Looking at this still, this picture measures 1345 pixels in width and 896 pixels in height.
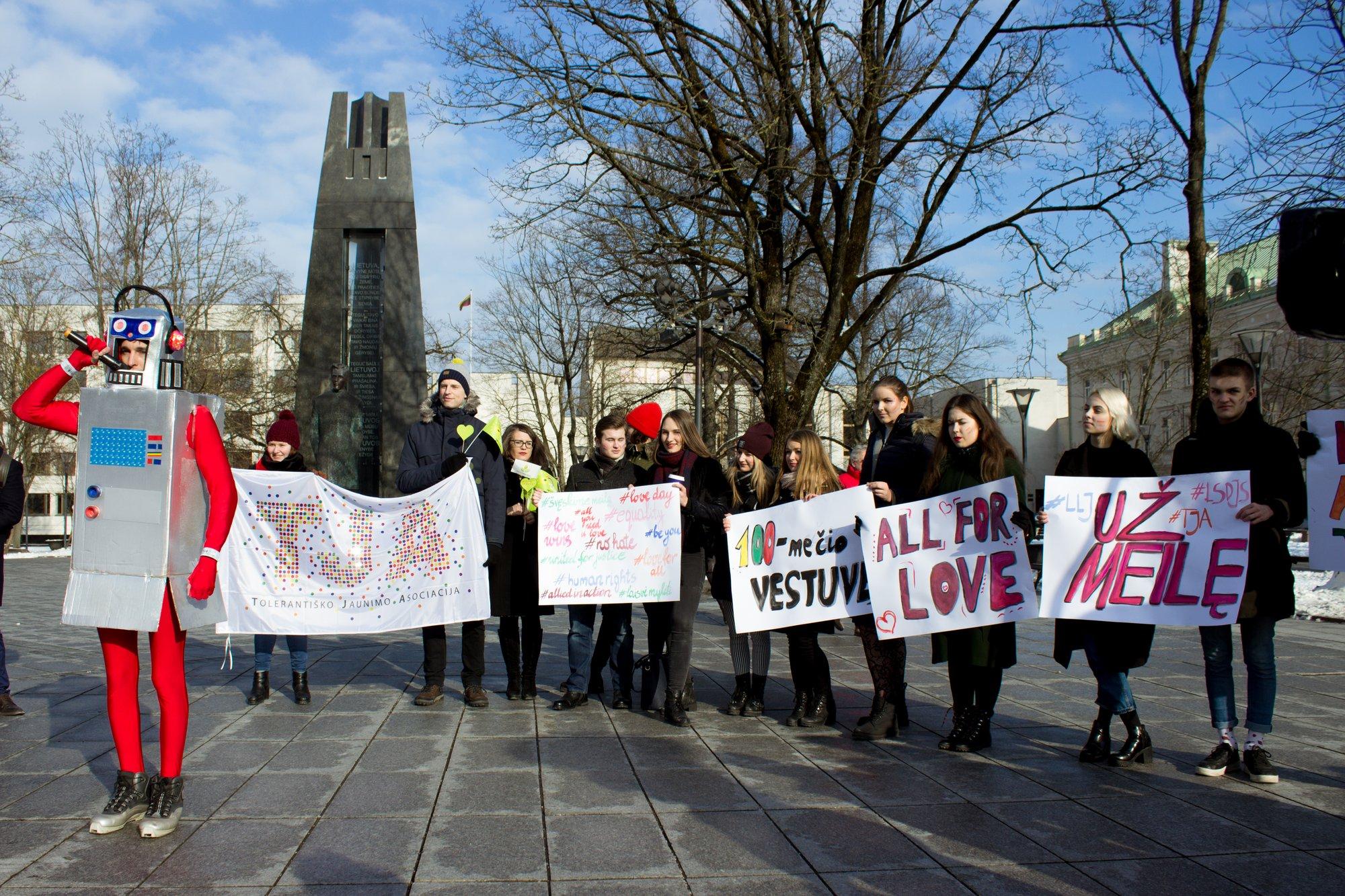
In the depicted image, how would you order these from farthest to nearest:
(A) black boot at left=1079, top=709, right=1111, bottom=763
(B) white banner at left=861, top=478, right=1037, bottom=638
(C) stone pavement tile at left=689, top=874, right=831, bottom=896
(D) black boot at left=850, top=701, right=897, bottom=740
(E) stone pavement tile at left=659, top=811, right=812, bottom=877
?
(D) black boot at left=850, top=701, right=897, bottom=740 < (B) white banner at left=861, top=478, right=1037, bottom=638 < (A) black boot at left=1079, top=709, right=1111, bottom=763 < (E) stone pavement tile at left=659, top=811, right=812, bottom=877 < (C) stone pavement tile at left=689, top=874, right=831, bottom=896

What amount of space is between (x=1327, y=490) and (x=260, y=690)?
22.0ft

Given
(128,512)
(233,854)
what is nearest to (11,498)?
(128,512)

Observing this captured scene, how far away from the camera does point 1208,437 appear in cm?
571

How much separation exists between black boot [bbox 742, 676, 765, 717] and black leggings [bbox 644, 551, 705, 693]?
52cm

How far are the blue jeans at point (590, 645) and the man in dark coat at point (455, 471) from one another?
65 centimetres

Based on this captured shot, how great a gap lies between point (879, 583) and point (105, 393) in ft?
14.1

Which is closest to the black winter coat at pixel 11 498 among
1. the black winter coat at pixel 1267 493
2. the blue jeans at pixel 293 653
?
the blue jeans at pixel 293 653

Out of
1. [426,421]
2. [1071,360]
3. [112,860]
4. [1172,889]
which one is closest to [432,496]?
[426,421]

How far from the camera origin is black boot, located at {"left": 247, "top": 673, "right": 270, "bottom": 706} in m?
7.27

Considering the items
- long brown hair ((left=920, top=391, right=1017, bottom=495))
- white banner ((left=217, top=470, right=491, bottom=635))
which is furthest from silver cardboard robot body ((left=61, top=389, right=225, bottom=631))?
long brown hair ((left=920, top=391, right=1017, bottom=495))

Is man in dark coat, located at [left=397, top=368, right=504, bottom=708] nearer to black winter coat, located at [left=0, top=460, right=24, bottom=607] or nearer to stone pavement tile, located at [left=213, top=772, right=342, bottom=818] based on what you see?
stone pavement tile, located at [left=213, top=772, right=342, bottom=818]

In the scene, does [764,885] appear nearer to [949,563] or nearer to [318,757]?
[949,563]

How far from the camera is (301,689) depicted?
7.29 meters

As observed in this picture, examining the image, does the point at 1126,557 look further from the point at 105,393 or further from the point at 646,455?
the point at 105,393
